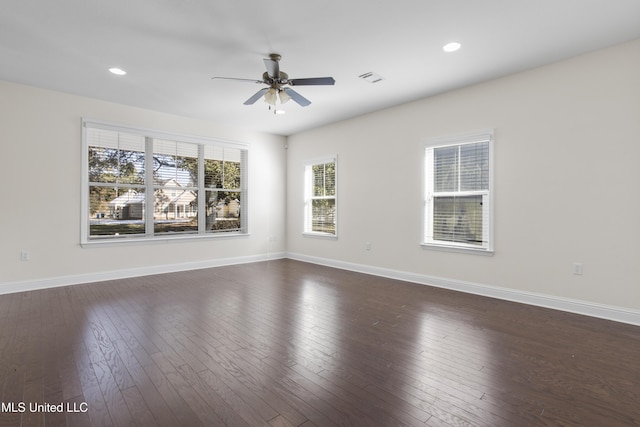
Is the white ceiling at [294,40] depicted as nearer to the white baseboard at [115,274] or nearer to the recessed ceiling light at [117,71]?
the recessed ceiling light at [117,71]

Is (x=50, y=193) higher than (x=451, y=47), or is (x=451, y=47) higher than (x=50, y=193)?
(x=451, y=47)

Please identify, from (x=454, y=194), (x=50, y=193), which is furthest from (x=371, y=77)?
(x=50, y=193)

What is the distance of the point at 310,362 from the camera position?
7.79ft

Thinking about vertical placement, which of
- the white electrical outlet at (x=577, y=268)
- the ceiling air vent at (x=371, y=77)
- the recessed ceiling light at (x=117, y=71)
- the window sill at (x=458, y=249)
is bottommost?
the white electrical outlet at (x=577, y=268)

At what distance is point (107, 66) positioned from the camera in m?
3.72

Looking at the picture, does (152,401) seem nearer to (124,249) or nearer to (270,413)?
(270,413)

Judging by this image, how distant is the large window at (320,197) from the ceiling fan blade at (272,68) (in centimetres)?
295

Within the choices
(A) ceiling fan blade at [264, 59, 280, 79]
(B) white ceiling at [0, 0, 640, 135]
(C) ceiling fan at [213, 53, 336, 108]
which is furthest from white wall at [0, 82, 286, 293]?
(A) ceiling fan blade at [264, 59, 280, 79]

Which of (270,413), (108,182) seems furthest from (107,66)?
(270,413)

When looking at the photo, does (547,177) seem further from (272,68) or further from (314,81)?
(272,68)

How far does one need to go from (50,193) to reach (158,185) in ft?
4.89

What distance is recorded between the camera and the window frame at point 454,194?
13.6ft

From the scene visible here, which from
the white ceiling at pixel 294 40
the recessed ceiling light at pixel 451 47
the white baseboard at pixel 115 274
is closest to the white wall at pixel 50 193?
the white baseboard at pixel 115 274

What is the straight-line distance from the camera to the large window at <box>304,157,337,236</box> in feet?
20.9
